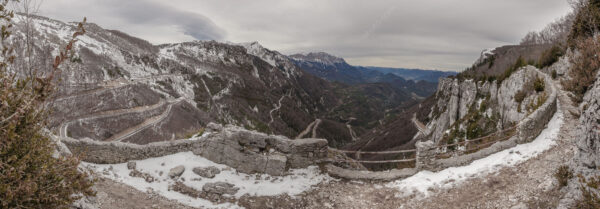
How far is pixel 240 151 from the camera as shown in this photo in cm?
1565

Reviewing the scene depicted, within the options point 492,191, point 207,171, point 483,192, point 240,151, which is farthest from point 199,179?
point 492,191

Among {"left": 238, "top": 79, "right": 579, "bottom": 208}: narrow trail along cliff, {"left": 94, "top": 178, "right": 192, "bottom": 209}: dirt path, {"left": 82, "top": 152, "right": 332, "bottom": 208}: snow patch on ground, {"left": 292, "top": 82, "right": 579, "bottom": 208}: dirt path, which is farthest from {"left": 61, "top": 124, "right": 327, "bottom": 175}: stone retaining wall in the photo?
{"left": 94, "top": 178, "right": 192, "bottom": 209}: dirt path

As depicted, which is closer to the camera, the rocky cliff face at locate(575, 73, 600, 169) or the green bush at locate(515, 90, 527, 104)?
the rocky cliff face at locate(575, 73, 600, 169)

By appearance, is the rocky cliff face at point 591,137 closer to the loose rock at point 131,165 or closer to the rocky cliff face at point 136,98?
the rocky cliff face at point 136,98

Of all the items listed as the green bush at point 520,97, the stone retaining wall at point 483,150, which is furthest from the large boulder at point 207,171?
the green bush at point 520,97

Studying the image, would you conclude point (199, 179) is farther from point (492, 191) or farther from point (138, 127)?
point (138, 127)

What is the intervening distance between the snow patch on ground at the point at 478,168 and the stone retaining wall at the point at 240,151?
487cm

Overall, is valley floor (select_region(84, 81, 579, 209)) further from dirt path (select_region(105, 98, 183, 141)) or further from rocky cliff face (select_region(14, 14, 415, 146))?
dirt path (select_region(105, 98, 183, 141))

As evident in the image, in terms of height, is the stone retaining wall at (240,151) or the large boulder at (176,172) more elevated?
the stone retaining wall at (240,151)

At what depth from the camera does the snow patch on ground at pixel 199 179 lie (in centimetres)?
1320

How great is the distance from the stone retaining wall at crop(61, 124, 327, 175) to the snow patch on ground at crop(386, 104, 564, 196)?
4868 millimetres

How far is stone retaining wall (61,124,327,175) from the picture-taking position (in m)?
14.9

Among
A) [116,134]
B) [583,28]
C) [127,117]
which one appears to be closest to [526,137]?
[583,28]

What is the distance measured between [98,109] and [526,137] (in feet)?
244
